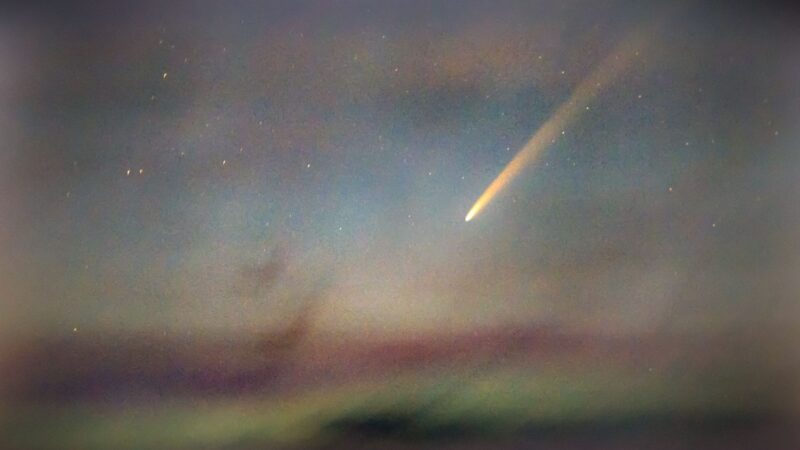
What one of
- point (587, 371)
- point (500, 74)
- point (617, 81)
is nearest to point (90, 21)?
point (500, 74)

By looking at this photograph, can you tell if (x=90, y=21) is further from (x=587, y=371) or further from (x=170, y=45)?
(x=587, y=371)

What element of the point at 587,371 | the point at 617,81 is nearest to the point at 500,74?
the point at 617,81

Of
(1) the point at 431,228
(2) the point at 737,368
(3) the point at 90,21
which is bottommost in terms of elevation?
(2) the point at 737,368

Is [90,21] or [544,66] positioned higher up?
[90,21]

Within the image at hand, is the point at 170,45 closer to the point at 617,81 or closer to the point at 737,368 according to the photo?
the point at 617,81

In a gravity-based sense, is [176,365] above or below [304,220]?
below

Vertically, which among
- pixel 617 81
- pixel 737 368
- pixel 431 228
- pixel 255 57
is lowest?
pixel 737 368
